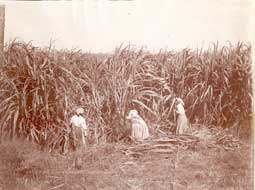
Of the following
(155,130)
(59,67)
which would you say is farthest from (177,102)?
(59,67)

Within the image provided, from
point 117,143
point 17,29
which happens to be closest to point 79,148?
point 117,143

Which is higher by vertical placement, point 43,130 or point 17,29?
point 17,29

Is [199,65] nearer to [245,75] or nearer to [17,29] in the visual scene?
[245,75]

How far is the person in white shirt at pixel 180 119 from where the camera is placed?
525mm

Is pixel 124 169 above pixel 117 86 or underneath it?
underneath

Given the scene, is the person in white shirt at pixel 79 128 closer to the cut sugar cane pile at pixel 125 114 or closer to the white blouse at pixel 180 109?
the cut sugar cane pile at pixel 125 114

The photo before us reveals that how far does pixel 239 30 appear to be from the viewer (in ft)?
1.77

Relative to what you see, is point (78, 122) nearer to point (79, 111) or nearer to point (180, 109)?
point (79, 111)

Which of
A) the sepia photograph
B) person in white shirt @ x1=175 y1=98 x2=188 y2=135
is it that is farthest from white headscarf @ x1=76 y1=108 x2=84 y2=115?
person in white shirt @ x1=175 y1=98 x2=188 y2=135

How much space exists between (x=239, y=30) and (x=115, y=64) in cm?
17

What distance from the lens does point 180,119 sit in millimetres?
525

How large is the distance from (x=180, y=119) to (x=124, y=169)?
0.32ft

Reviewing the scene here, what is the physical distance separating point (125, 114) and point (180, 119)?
72 mm

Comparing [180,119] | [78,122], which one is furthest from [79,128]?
[180,119]
